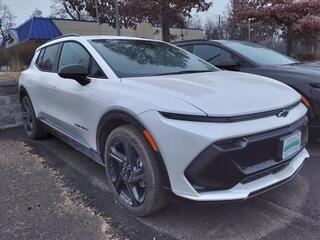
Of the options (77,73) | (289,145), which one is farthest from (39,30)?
(289,145)

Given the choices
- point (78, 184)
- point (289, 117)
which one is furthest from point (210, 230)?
point (78, 184)

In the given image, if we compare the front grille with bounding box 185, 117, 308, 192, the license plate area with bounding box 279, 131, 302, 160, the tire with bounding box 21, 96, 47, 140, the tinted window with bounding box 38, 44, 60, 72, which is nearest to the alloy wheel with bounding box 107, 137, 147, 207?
the front grille with bounding box 185, 117, 308, 192

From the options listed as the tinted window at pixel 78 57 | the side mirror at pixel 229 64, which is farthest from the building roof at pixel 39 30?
the side mirror at pixel 229 64

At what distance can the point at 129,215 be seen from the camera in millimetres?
3031

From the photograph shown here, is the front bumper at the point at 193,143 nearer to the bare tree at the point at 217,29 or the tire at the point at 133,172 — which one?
the tire at the point at 133,172

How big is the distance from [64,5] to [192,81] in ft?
93.1

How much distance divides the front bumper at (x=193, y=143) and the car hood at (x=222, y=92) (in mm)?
116

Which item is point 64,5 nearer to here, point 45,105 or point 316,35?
point 316,35

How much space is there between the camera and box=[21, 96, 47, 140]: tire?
Answer: 5.32 m

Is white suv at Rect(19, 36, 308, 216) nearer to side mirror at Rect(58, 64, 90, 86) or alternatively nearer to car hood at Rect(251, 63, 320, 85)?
side mirror at Rect(58, 64, 90, 86)

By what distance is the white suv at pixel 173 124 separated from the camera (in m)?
2.42

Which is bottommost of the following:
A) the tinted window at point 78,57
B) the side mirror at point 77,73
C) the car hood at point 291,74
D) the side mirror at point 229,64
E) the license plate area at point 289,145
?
the license plate area at point 289,145

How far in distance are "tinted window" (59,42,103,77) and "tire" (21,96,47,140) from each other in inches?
53.2

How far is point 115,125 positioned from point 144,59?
3.07 ft
